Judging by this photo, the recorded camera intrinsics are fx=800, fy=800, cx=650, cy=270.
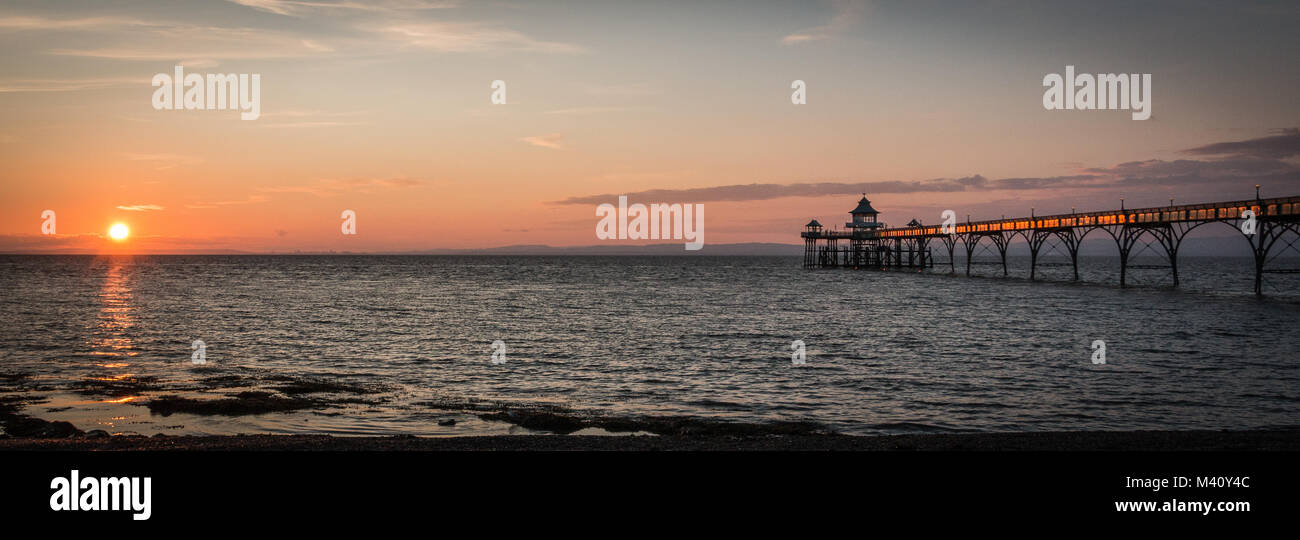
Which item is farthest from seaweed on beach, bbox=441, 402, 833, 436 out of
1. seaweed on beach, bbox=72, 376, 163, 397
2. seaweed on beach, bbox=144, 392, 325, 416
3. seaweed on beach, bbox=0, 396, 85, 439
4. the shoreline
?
seaweed on beach, bbox=72, 376, 163, 397

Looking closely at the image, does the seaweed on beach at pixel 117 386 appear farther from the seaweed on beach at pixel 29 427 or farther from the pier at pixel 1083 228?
the pier at pixel 1083 228

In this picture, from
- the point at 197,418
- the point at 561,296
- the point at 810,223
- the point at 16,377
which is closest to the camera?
the point at 197,418

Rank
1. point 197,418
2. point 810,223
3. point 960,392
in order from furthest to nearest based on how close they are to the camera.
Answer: point 810,223 < point 960,392 < point 197,418

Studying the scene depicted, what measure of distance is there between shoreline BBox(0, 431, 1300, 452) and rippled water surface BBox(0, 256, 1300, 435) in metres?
3.74

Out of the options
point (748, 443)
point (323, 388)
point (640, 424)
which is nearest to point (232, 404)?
point (323, 388)

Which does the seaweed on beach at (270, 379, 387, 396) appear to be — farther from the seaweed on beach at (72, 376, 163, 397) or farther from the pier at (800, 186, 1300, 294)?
the pier at (800, 186, 1300, 294)

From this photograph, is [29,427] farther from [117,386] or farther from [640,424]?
[640,424]

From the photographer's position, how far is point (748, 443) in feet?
30.9

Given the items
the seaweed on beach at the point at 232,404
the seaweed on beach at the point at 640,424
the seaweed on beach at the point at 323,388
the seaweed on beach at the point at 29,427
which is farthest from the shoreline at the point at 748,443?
the seaweed on beach at the point at 323,388

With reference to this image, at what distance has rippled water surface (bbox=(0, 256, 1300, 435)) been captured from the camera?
14969mm
